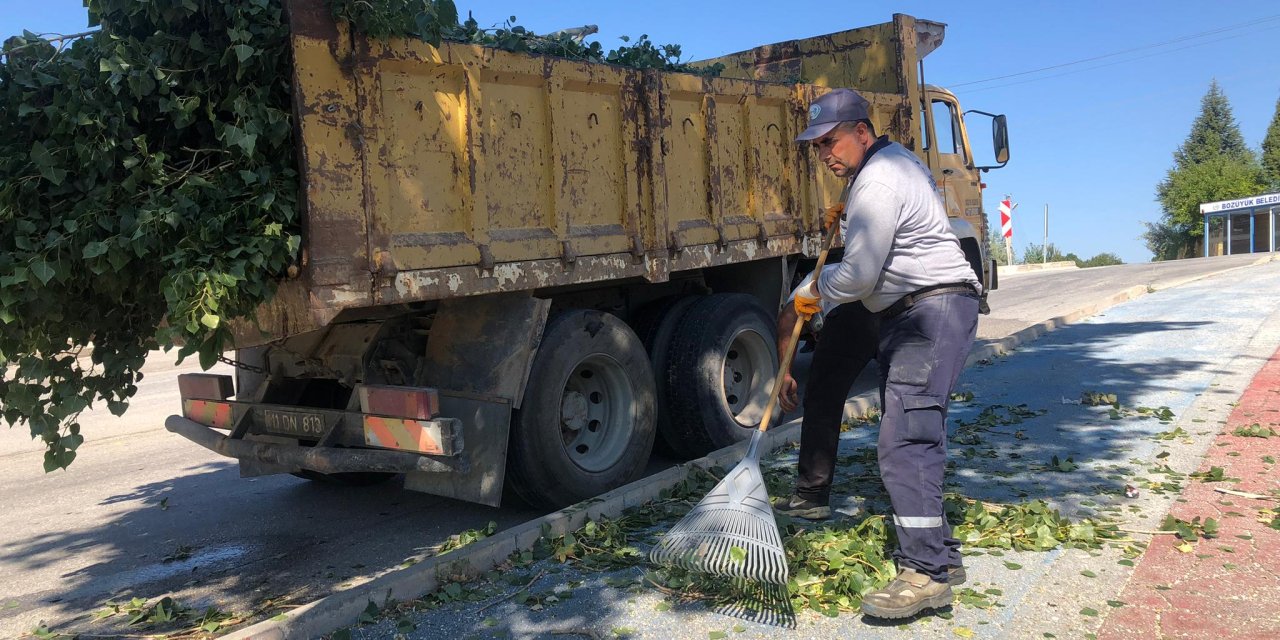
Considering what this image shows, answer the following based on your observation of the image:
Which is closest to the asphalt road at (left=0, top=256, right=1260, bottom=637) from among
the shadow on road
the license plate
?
the shadow on road

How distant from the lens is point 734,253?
6.00 metres

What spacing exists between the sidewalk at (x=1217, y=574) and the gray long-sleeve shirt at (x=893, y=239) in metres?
1.34

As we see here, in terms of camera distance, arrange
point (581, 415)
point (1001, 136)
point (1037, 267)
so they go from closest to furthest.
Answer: point (581, 415), point (1001, 136), point (1037, 267)

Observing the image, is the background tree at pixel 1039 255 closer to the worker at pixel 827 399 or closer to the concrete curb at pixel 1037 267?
the concrete curb at pixel 1037 267

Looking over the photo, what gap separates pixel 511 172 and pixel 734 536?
6.95ft

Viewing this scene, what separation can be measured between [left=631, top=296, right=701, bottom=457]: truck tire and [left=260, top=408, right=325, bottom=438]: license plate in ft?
6.97

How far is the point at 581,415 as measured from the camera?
16.7 ft

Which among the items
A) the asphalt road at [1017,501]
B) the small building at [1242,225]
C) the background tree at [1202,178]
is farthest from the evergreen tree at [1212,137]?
the asphalt road at [1017,501]

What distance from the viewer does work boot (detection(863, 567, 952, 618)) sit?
10.4 ft

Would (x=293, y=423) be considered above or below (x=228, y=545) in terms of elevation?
above

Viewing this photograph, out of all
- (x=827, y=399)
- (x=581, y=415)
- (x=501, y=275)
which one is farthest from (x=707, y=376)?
(x=501, y=275)

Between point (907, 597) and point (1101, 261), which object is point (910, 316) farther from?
point (1101, 261)

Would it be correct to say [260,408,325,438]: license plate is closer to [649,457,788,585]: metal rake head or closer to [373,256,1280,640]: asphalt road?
[373,256,1280,640]: asphalt road

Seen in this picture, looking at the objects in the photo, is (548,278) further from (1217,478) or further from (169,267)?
(1217,478)
